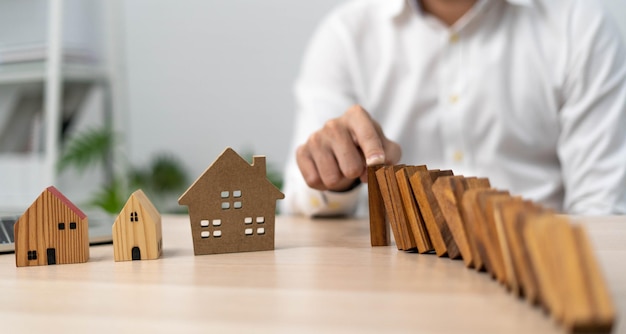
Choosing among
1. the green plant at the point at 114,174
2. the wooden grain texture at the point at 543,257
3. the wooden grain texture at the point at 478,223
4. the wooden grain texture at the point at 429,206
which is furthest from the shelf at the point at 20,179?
the wooden grain texture at the point at 543,257

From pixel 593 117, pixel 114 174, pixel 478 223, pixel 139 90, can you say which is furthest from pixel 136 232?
pixel 139 90

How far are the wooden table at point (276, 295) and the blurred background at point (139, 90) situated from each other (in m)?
1.97

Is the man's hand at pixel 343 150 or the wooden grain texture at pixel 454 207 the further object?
the man's hand at pixel 343 150

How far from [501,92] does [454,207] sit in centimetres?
107

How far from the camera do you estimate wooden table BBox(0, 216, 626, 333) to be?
1.31 ft

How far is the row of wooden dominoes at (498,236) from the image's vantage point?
334 mm

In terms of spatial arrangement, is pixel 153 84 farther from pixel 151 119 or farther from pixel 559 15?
pixel 559 15

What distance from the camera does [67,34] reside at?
255cm

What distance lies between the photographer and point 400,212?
67 centimetres

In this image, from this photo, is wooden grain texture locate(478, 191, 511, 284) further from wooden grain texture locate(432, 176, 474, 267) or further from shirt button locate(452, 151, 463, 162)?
shirt button locate(452, 151, 463, 162)

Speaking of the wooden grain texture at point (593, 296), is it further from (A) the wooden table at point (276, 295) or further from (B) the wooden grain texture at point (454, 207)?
(B) the wooden grain texture at point (454, 207)

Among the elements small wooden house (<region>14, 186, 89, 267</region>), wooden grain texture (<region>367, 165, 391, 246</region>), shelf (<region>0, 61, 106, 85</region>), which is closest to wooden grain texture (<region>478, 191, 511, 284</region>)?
wooden grain texture (<region>367, 165, 391, 246</region>)

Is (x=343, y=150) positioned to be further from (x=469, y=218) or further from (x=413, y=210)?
(x=469, y=218)

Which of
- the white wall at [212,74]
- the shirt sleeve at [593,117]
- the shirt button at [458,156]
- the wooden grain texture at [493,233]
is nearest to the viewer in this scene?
the wooden grain texture at [493,233]
